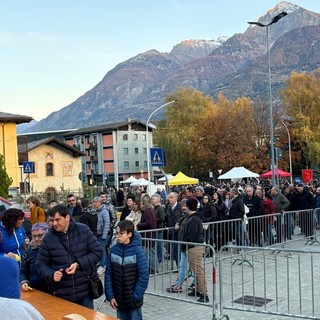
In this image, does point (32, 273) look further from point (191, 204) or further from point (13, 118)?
point (13, 118)

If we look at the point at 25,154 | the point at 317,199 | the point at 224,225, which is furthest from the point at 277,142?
the point at 224,225

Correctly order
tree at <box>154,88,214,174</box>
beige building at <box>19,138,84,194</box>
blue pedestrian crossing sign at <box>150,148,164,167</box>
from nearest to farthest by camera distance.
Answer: blue pedestrian crossing sign at <box>150,148,164,167</box>
beige building at <box>19,138,84,194</box>
tree at <box>154,88,214,174</box>

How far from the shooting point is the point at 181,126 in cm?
6931

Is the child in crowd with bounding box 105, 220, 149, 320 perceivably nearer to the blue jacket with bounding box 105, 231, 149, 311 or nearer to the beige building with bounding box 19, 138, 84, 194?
the blue jacket with bounding box 105, 231, 149, 311

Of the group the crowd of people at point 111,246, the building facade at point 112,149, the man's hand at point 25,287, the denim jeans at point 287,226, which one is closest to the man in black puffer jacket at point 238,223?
the crowd of people at point 111,246

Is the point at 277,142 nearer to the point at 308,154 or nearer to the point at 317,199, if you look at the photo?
the point at 308,154

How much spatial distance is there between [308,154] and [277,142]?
3999mm

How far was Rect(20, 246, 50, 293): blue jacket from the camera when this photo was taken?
5574 millimetres

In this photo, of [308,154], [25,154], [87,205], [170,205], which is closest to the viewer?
[87,205]

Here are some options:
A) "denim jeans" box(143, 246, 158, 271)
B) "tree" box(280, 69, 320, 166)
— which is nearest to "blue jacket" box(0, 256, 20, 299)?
"denim jeans" box(143, 246, 158, 271)

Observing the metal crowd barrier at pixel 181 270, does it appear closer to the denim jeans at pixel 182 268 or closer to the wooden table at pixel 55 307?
the denim jeans at pixel 182 268

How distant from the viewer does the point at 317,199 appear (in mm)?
18422

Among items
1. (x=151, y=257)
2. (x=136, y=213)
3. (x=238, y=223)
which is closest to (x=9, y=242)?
(x=151, y=257)

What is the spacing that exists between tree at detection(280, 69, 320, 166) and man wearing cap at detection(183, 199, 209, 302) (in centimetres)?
4963
